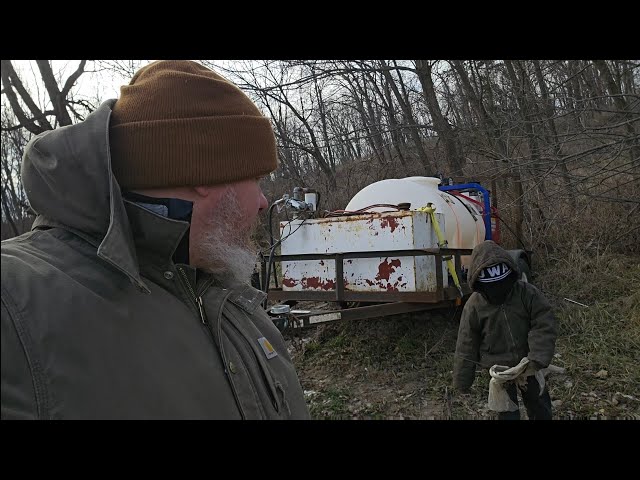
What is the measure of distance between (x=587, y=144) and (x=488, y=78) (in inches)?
147

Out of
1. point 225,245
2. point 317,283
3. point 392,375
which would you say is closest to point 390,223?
point 317,283

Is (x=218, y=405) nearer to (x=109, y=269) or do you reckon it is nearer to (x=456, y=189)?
(x=109, y=269)

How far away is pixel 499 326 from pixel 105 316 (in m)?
3.62

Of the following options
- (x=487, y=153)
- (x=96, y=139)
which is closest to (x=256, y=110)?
(x=96, y=139)

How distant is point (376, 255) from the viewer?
5.50 meters

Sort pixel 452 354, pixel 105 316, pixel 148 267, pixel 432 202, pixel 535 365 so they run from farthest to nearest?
pixel 432 202 → pixel 452 354 → pixel 535 365 → pixel 148 267 → pixel 105 316

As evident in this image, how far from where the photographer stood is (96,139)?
1.20 meters

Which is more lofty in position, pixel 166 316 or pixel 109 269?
pixel 109 269

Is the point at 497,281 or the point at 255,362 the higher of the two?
the point at 255,362

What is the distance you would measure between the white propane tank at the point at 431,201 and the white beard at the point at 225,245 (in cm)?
468

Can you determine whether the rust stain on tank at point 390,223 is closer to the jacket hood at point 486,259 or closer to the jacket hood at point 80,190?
the jacket hood at point 486,259

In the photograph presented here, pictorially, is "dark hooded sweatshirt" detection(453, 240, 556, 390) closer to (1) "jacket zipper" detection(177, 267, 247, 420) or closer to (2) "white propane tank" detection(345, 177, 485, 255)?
(2) "white propane tank" detection(345, 177, 485, 255)

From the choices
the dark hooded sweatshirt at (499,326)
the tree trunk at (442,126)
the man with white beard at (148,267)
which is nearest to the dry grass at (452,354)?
the dark hooded sweatshirt at (499,326)

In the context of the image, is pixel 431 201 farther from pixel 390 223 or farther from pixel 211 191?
→ pixel 211 191
